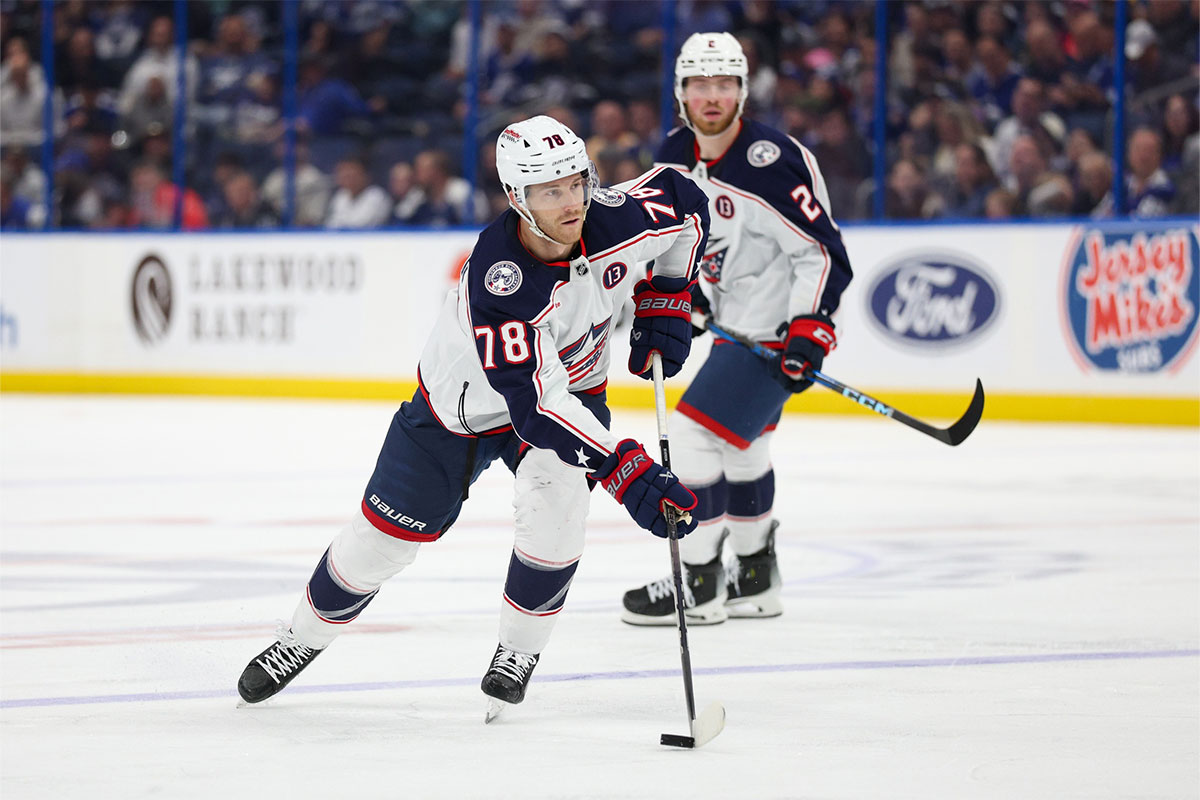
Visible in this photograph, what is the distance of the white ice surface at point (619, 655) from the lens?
2770 millimetres

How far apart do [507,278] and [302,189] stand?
926 cm

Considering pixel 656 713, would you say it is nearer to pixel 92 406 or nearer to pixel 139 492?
pixel 139 492

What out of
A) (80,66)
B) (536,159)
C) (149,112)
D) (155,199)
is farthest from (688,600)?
(80,66)

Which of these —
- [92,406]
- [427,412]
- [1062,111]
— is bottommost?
[92,406]

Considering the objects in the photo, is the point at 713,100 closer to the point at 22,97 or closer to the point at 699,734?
the point at 699,734

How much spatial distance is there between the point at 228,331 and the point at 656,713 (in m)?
9.36

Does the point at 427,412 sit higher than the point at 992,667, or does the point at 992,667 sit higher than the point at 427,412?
the point at 427,412

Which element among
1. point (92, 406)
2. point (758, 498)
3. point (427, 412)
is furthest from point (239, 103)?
point (427, 412)

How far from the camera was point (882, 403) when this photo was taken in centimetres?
430

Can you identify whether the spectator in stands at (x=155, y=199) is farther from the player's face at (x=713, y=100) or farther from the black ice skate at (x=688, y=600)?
the black ice skate at (x=688, y=600)

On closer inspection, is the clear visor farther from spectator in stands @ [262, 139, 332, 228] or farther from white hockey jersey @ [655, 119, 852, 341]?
spectator in stands @ [262, 139, 332, 228]

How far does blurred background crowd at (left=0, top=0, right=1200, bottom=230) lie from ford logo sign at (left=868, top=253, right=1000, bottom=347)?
33 centimetres

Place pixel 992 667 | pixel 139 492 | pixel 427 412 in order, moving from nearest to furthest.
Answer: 1. pixel 427 412
2. pixel 992 667
3. pixel 139 492

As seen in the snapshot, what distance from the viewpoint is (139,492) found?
22.2 feet
